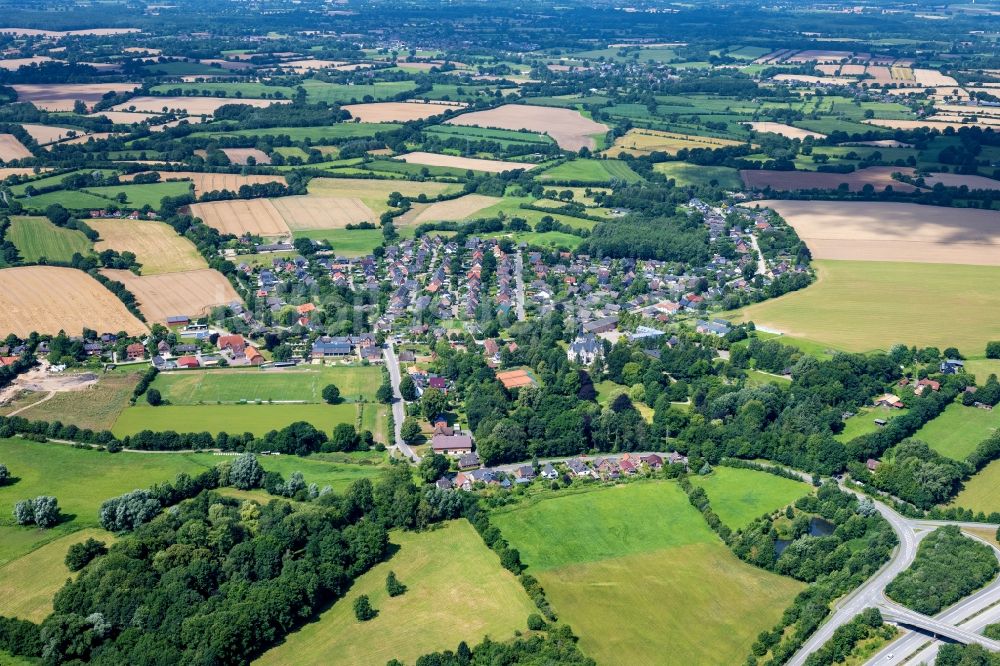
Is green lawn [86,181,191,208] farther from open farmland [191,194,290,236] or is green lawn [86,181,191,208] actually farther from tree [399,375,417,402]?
tree [399,375,417,402]

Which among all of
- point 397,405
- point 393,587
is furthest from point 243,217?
point 393,587

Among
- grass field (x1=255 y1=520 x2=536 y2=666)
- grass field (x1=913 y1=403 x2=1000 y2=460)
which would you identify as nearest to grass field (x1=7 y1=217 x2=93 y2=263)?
grass field (x1=255 y1=520 x2=536 y2=666)

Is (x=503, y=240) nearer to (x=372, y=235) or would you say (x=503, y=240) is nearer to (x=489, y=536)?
(x=372, y=235)

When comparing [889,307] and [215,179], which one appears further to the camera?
[215,179]

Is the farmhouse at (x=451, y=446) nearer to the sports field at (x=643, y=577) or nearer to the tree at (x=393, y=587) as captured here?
the sports field at (x=643, y=577)

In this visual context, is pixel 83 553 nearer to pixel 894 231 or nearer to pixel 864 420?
pixel 864 420

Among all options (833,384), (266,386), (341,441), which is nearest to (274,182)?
(266,386)

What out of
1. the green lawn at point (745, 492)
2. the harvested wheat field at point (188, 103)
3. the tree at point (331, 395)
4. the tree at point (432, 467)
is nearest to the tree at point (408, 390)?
the tree at point (331, 395)
